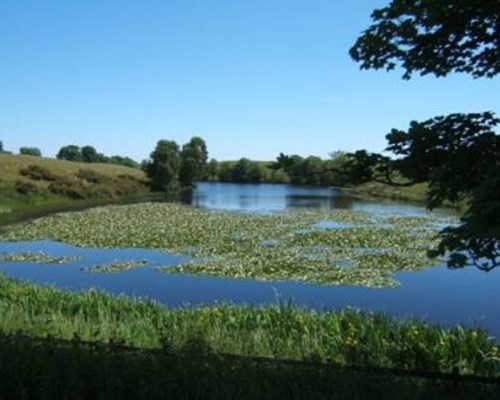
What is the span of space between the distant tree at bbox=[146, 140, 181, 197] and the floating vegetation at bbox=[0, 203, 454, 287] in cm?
4713

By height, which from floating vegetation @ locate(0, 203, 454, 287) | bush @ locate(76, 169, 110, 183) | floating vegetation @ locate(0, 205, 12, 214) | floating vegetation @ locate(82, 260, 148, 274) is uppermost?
bush @ locate(76, 169, 110, 183)

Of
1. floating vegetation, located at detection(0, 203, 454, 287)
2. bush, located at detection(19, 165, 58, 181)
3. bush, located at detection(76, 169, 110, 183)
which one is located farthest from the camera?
bush, located at detection(76, 169, 110, 183)

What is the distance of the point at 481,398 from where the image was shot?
19.4 ft

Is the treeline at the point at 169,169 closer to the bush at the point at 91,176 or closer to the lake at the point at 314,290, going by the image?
the bush at the point at 91,176

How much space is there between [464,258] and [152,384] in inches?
114

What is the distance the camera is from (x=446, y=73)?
677cm

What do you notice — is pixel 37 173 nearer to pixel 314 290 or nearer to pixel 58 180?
pixel 58 180

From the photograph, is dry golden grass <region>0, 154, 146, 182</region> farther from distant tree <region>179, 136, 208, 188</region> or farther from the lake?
the lake

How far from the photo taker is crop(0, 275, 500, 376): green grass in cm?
923

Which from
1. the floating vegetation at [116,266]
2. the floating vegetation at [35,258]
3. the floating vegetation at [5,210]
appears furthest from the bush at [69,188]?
the floating vegetation at [116,266]

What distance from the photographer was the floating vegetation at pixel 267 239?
85.5 ft

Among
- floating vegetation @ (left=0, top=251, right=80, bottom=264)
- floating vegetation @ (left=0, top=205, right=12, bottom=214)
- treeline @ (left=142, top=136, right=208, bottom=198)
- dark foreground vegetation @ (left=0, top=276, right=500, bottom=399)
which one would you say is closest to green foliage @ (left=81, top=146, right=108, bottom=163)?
treeline @ (left=142, top=136, right=208, bottom=198)

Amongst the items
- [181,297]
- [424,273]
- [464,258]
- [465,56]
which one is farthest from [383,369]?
[424,273]

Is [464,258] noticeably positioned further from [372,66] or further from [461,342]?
[461,342]
